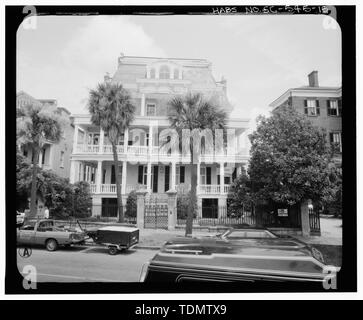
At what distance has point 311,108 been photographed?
4.51 metres

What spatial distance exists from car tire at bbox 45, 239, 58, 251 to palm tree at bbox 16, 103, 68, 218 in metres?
0.56

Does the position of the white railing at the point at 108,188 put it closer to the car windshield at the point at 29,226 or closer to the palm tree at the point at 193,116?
the car windshield at the point at 29,226

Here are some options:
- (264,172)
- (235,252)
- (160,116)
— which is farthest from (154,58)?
(235,252)

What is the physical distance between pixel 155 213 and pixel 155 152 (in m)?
1.20

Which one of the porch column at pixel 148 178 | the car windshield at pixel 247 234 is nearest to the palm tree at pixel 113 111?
the porch column at pixel 148 178

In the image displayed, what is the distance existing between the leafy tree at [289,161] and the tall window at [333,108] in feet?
1.19

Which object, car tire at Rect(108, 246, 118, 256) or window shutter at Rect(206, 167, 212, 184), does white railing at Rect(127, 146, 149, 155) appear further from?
car tire at Rect(108, 246, 118, 256)

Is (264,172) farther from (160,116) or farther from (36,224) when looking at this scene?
(36,224)

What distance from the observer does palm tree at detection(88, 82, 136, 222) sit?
4.39 meters

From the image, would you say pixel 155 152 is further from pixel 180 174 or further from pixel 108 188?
pixel 108 188

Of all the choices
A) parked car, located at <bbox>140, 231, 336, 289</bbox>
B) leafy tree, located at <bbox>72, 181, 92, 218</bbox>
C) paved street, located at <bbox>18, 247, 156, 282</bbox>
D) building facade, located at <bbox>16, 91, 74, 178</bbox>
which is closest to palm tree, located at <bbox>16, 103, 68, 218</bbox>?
building facade, located at <bbox>16, 91, 74, 178</bbox>
